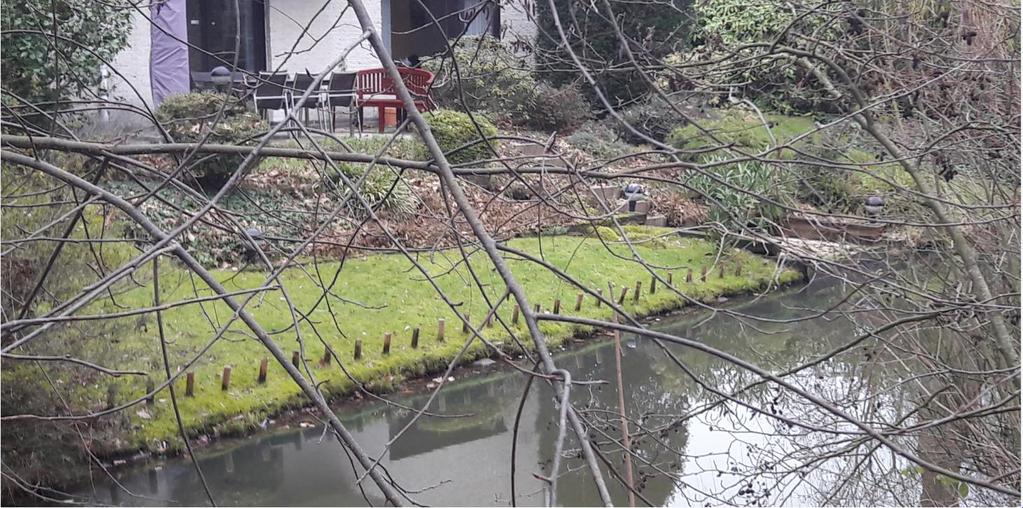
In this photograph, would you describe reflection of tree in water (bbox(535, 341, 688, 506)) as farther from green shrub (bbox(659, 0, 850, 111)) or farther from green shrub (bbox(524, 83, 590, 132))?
green shrub (bbox(524, 83, 590, 132))

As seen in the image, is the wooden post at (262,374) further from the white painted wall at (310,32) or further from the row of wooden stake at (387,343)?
the white painted wall at (310,32)

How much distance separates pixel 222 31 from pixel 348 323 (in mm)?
7424

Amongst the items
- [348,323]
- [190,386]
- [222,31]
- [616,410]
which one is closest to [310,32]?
[222,31]

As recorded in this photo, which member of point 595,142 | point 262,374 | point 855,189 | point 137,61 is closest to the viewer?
point 262,374

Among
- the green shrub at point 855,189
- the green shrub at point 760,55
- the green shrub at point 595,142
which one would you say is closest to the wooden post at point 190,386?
the green shrub at point 760,55

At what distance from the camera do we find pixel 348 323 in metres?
8.45

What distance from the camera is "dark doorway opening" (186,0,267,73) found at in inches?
547

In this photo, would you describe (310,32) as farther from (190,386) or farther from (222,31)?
(190,386)

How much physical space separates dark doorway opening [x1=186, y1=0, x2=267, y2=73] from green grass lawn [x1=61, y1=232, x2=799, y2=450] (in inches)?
221

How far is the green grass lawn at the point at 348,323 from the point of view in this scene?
6.51 m

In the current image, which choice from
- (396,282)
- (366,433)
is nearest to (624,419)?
(366,433)

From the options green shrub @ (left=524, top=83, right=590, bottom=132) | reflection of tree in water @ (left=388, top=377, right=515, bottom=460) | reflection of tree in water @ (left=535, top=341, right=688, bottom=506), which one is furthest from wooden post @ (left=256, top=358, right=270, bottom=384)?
green shrub @ (left=524, top=83, right=590, bottom=132)

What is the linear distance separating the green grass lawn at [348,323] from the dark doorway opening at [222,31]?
5616 millimetres

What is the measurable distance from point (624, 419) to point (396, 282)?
7.27 meters
